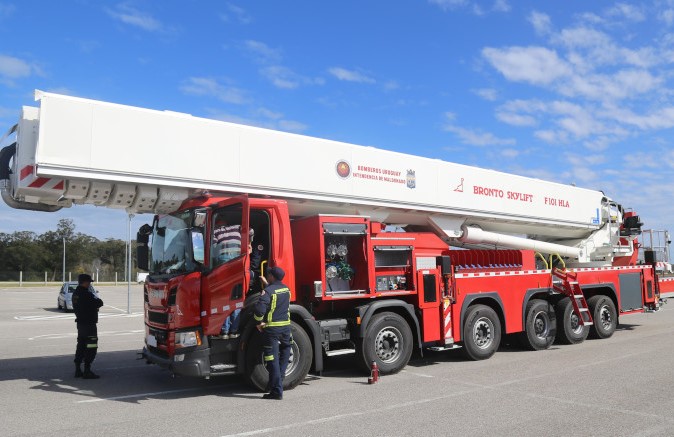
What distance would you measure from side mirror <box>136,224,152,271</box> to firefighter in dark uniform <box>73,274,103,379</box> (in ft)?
4.44

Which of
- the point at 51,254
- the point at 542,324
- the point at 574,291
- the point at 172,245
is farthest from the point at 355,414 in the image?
the point at 51,254

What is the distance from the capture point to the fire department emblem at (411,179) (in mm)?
9797

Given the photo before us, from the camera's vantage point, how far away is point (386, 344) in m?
8.77

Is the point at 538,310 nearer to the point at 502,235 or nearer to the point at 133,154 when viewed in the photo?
the point at 502,235

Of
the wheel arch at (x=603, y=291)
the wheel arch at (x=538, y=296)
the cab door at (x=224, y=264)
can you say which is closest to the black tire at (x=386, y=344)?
the cab door at (x=224, y=264)

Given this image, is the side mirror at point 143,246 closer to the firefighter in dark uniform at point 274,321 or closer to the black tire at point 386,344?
the firefighter in dark uniform at point 274,321

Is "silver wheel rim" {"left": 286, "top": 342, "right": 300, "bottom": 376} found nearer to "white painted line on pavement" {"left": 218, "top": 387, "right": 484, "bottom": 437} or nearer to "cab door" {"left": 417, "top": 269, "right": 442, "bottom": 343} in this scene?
"white painted line on pavement" {"left": 218, "top": 387, "right": 484, "bottom": 437}

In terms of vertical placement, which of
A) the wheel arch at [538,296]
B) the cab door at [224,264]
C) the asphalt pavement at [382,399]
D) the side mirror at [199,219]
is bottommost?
the asphalt pavement at [382,399]

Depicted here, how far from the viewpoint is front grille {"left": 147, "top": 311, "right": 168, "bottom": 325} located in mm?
7531

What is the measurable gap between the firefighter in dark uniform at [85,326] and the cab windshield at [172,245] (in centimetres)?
177

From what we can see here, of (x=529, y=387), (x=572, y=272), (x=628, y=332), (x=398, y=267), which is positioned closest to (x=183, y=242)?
(x=398, y=267)

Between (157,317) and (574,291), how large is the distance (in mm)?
8806

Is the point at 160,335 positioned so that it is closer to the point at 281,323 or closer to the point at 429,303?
the point at 281,323

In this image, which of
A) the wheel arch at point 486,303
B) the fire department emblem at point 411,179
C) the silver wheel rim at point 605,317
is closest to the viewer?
the fire department emblem at point 411,179
